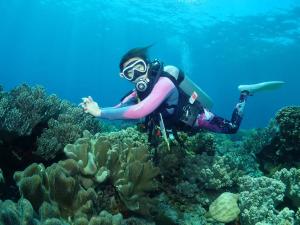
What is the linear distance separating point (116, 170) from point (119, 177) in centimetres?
11

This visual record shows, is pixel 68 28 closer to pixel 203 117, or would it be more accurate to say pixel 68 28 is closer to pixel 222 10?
pixel 222 10

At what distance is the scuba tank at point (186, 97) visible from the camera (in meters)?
5.95

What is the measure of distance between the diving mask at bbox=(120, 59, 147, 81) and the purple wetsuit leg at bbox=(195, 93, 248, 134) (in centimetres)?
161

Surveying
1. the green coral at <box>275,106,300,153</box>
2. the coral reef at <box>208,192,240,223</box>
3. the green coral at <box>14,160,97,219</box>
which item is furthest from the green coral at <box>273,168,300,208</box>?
the green coral at <box>14,160,97,219</box>

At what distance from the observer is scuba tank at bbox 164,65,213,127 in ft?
19.5

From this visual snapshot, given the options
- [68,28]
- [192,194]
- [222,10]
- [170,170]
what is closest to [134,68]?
[170,170]

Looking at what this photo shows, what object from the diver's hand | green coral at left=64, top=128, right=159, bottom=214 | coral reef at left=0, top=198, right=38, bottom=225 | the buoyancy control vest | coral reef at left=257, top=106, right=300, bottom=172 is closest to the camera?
coral reef at left=0, top=198, right=38, bottom=225

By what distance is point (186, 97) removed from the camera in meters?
6.15

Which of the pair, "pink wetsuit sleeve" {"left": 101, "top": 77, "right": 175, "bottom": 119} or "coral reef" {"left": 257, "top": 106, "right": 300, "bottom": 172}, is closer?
"pink wetsuit sleeve" {"left": 101, "top": 77, "right": 175, "bottom": 119}

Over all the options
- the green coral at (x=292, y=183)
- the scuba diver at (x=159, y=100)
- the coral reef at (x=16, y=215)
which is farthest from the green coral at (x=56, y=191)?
the green coral at (x=292, y=183)

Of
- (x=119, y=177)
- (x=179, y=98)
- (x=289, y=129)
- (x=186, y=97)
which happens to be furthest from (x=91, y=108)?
(x=289, y=129)

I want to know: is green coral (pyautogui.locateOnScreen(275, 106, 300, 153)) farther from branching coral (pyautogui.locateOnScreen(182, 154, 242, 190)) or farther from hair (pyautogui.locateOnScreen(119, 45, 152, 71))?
hair (pyautogui.locateOnScreen(119, 45, 152, 71))

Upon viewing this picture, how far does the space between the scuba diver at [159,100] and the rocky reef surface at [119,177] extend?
399 mm

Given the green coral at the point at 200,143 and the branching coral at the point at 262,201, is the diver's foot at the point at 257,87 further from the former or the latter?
the branching coral at the point at 262,201
